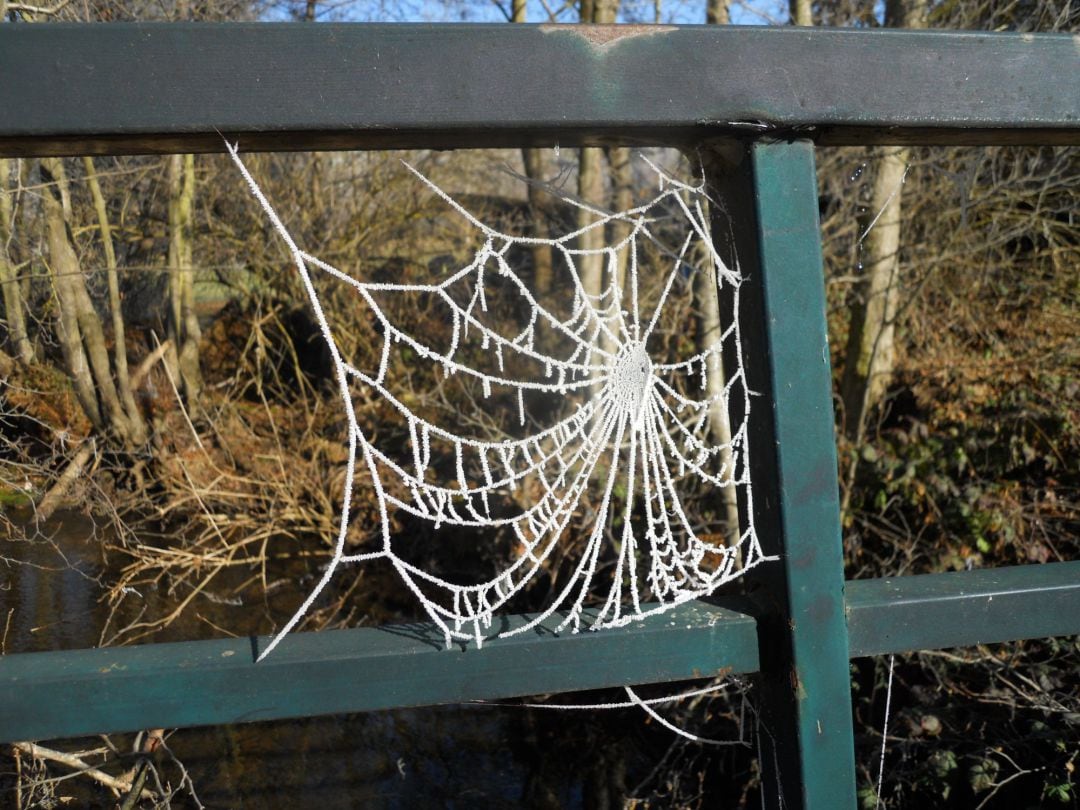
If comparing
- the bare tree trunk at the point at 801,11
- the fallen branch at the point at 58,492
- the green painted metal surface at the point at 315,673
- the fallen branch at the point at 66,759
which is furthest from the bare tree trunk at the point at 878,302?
the green painted metal surface at the point at 315,673

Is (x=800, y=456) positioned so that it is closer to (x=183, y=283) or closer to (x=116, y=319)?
(x=116, y=319)

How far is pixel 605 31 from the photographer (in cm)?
112

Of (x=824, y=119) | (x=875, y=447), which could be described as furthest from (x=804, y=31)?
(x=875, y=447)

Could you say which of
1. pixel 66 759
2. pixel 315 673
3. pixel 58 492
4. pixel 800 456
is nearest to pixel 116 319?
pixel 58 492

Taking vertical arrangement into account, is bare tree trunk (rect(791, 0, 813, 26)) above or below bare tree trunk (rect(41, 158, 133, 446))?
above

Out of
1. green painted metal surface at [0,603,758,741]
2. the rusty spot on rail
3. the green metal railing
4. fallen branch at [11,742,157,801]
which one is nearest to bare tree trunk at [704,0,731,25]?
fallen branch at [11,742,157,801]

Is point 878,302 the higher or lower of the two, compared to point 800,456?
higher

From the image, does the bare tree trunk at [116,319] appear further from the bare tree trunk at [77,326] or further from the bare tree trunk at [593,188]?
the bare tree trunk at [593,188]

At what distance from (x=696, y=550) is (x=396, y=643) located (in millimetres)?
666

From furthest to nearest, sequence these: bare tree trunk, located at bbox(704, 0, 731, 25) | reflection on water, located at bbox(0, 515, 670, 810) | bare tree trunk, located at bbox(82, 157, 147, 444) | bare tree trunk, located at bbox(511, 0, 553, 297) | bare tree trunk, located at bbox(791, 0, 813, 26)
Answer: bare tree trunk, located at bbox(511, 0, 553, 297)
bare tree trunk, located at bbox(82, 157, 147, 444)
bare tree trunk, located at bbox(791, 0, 813, 26)
bare tree trunk, located at bbox(704, 0, 731, 25)
reflection on water, located at bbox(0, 515, 670, 810)

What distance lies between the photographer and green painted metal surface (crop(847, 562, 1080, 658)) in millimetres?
Answer: 1286

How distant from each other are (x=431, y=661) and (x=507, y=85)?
646mm

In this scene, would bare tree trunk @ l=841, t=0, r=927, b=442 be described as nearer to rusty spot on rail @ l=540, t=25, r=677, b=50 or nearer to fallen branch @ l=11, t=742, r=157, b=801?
fallen branch @ l=11, t=742, r=157, b=801

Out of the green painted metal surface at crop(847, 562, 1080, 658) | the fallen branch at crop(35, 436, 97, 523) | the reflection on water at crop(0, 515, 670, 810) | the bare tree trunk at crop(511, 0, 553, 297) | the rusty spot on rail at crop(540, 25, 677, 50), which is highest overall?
the bare tree trunk at crop(511, 0, 553, 297)
